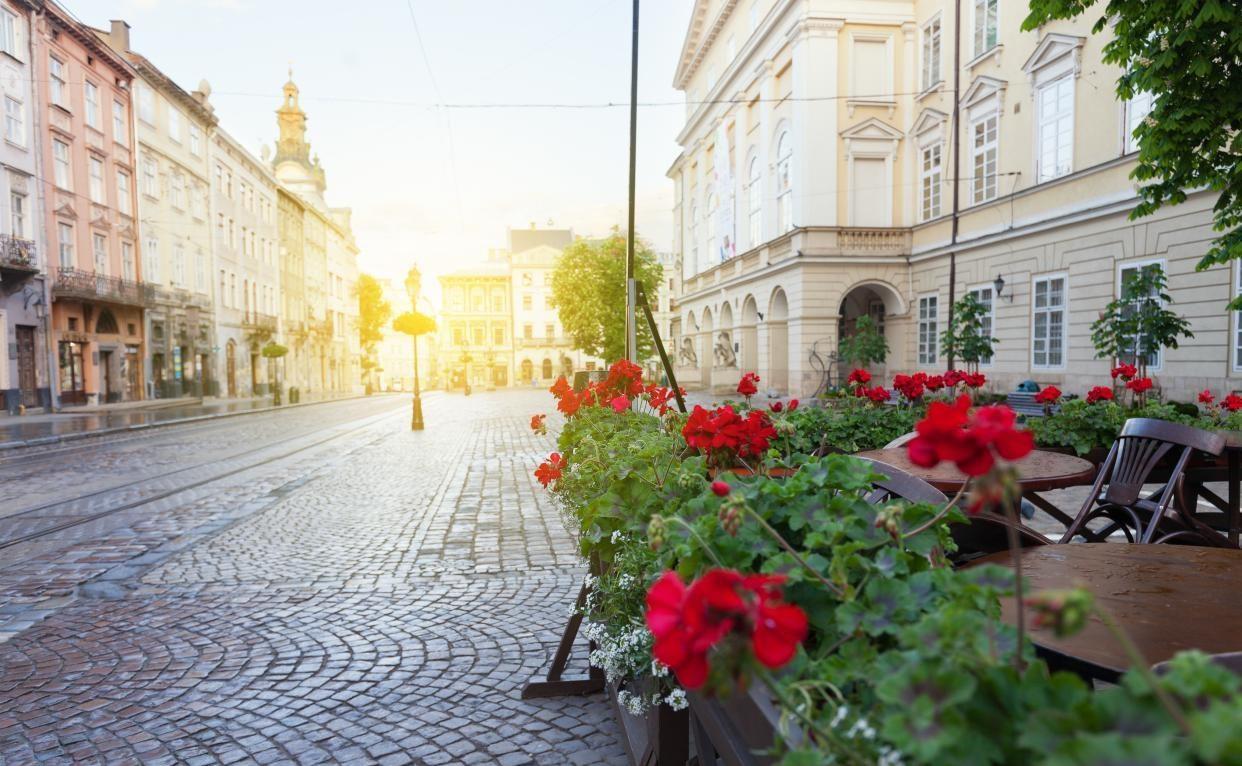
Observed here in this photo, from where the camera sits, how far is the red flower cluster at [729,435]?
2600 mm

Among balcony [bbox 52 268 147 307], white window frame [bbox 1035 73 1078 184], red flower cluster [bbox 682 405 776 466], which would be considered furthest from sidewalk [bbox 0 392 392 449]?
white window frame [bbox 1035 73 1078 184]

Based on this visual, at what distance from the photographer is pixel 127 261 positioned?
30.8 metres

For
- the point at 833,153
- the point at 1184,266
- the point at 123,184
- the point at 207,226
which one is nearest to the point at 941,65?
the point at 833,153

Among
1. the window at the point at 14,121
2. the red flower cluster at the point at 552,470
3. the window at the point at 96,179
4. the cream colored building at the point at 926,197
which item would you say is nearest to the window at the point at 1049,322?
the cream colored building at the point at 926,197

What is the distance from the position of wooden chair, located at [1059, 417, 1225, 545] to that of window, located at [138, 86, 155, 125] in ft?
125

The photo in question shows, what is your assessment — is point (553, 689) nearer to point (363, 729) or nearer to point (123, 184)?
point (363, 729)

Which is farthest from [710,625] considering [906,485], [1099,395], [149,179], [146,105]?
[146,105]

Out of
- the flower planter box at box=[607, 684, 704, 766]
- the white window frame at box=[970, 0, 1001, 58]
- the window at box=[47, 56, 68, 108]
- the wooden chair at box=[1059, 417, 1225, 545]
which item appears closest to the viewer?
the flower planter box at box=[607, 684, 704, 766]

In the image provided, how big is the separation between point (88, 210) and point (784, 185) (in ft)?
85.4

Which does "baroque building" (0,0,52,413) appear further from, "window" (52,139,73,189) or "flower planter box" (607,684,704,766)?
"flower planter box" (607,684,704,766)

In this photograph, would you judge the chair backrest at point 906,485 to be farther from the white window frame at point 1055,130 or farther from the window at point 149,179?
the window at point 149,179

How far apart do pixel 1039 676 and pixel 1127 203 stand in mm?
17920

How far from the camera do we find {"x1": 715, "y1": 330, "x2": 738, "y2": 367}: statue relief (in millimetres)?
33875

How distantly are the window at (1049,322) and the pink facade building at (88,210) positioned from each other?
3070cm
